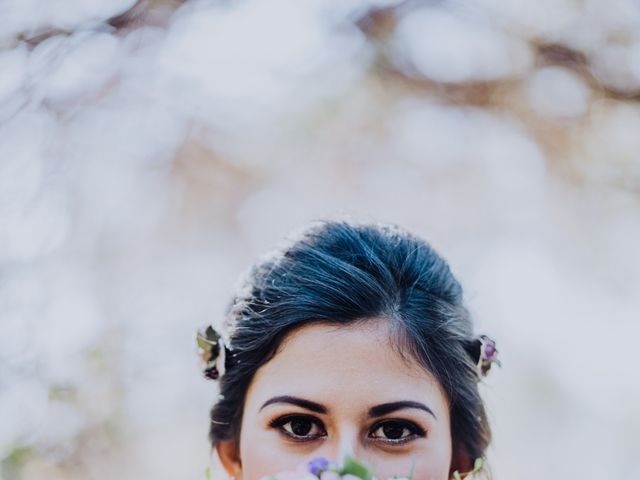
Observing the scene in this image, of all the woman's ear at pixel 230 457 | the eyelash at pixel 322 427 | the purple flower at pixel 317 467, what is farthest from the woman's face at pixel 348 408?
the purple flower at pixel 317 467

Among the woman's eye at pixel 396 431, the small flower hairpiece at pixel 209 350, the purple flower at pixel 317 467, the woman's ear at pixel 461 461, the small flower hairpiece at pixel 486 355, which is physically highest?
the purple flower at pixel 317 467

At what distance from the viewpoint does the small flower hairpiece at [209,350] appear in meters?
2.68

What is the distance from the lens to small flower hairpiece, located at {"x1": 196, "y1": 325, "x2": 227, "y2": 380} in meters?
2.68

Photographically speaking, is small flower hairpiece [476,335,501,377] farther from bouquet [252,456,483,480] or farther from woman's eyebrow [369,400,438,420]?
bouquet [252,456,483,480]

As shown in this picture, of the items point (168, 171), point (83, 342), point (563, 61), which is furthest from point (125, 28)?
point (563, 61)

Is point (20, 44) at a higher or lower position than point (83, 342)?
higher

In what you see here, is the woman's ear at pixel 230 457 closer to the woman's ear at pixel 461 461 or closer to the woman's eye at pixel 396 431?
the woman's eye at pixel 396 431

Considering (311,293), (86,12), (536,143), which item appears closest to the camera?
(311,293)

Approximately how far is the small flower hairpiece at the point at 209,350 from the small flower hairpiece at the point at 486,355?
0.77 m

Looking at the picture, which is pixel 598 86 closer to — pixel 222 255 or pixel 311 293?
pixel 222 255

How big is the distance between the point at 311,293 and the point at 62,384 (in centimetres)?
121

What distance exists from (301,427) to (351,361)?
0.70 feet

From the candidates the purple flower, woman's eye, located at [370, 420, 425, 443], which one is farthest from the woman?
the purple flower

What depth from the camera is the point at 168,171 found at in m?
3.85
